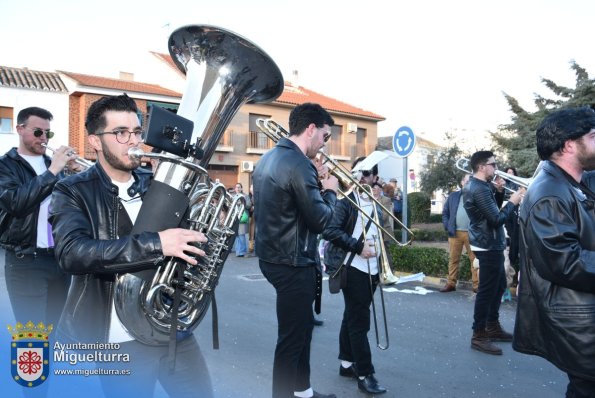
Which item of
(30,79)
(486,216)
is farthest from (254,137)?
(486,216)

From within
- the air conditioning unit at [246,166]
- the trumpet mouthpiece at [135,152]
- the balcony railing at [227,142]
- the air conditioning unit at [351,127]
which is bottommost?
the trumpet mouthpiece at [135,152]

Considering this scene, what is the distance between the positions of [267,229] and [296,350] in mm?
816

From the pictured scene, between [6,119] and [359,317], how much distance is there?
71.6 feet

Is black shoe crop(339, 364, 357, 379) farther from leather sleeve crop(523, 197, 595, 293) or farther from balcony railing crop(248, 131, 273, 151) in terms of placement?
balcony railing crop(248, 131, 273, 151)

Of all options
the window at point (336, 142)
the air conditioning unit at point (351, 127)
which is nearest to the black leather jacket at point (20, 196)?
the window at point (336, 142)

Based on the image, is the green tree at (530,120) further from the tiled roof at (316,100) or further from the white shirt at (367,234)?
the white shirt at (367,234)

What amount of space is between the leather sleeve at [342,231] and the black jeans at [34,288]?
2.01 meters

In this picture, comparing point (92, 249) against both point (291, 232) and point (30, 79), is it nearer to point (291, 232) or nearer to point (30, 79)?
point (291, 232)

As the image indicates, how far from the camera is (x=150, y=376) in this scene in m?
2.21

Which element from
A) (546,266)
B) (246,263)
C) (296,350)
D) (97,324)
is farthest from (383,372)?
(246,263)

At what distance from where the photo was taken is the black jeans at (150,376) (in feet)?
7.12

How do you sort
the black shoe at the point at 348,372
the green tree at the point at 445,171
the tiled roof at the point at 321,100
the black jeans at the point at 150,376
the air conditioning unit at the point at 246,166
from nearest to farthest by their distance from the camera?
1. the black jeans at the point at 150,376
2. the black shoe at the point at 348,372
3. the air conditioning unit at the point at 246,166
4. the green tree at the point at 445,171
5. the tiled roof at the point at 321,100

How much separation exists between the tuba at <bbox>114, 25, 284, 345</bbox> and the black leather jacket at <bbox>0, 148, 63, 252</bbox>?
1279 mm

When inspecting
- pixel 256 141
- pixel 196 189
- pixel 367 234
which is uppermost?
pixel 256 141
